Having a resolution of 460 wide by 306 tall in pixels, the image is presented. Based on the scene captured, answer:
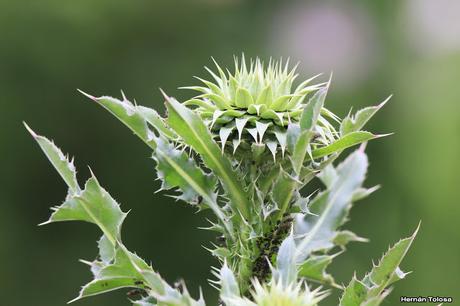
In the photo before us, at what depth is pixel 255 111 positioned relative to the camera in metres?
1.40

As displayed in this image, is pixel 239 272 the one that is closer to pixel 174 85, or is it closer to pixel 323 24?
pixel 174 85

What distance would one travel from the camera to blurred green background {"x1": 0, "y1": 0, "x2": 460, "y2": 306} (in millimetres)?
6016

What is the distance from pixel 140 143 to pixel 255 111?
471cm

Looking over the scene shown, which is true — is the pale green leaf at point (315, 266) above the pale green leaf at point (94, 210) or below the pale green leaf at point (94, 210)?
below

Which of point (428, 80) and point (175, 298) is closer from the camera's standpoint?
point (175, 298)

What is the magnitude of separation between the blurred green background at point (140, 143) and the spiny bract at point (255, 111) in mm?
4351

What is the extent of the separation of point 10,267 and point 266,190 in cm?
510

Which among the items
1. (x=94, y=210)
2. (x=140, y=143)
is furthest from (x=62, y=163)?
(x=140, y=143)

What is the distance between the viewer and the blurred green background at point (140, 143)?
602cm

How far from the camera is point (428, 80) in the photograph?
6.85 m

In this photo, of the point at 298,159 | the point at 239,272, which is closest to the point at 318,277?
the point at 239,272

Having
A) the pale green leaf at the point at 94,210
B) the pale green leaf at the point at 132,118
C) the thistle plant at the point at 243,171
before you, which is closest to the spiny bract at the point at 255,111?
the thistle plant at the point at 243,171

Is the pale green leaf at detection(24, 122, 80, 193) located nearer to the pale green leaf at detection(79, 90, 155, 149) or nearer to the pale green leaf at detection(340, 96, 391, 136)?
→ the pale green leaf at detection(79, 90, 155, 149)

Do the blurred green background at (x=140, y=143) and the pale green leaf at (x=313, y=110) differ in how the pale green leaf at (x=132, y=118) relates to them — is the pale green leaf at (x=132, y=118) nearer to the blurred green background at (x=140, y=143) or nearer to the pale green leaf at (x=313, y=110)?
the pale green leaf at (x=313, y=110)
